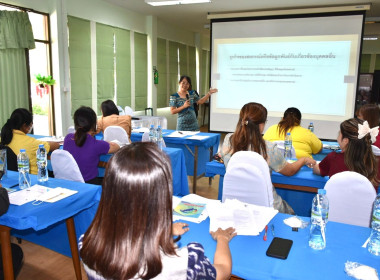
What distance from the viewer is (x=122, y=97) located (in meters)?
7.11

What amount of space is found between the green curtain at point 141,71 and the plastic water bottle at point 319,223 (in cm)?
652

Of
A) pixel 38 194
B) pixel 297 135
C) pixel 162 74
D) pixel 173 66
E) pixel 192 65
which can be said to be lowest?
pixel 38 194

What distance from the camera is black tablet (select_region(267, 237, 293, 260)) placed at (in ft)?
4.08

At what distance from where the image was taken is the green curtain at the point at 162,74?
327 inches

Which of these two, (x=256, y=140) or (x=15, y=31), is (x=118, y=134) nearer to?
(x=256, y=140)

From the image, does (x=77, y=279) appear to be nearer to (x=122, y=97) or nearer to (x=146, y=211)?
(x=146, y=211)

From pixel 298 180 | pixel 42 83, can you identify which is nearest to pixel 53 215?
pixel 298 180

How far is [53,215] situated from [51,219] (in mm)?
26

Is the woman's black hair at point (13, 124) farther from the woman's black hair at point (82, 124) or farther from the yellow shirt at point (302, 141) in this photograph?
the yellow shirt at point (302, 141)

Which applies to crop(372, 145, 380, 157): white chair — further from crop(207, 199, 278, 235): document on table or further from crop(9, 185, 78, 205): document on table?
crop(9, 185, 78, 205): document on table

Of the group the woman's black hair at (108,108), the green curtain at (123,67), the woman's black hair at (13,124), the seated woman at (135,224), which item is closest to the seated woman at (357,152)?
the seated woman at (135,224)

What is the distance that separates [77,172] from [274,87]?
16.7ft

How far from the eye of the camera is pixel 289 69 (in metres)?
6.48

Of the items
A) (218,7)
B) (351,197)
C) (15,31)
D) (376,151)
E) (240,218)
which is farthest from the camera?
(218,7)
